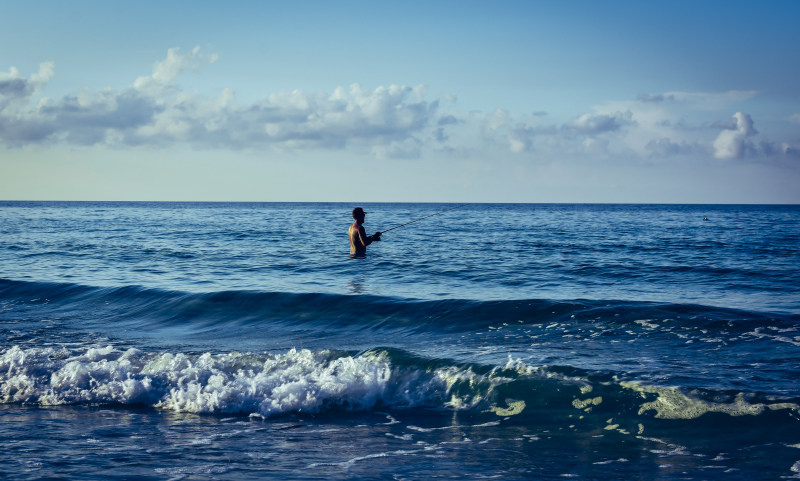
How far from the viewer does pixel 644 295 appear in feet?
46.8

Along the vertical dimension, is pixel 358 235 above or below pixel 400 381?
above

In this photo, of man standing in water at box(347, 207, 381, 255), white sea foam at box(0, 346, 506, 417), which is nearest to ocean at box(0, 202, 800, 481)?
white sea foam at box(0, 346, 506, 417)

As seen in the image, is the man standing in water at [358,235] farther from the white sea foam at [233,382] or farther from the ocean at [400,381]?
the white sea foam at [233,382]

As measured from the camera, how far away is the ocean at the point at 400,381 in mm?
5754

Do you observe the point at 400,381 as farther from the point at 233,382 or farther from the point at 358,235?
the point at 358,235

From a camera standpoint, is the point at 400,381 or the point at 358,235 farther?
the point at 358,235

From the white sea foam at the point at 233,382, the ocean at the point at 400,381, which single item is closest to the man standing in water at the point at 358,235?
the ocean at the point at 400,381

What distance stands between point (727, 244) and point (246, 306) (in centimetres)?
2456

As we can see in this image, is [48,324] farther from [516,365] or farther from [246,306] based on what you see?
[516,365]

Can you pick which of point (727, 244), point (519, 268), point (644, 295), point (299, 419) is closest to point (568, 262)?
point (519, 268)

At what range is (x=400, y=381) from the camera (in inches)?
321

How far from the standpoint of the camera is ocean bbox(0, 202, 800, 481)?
18.9 feet

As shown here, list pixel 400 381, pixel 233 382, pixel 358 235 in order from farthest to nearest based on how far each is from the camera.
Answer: pixel 358 235 → pixel 400 381 → pixel 233 382

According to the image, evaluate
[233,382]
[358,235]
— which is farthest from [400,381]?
[358,235]
